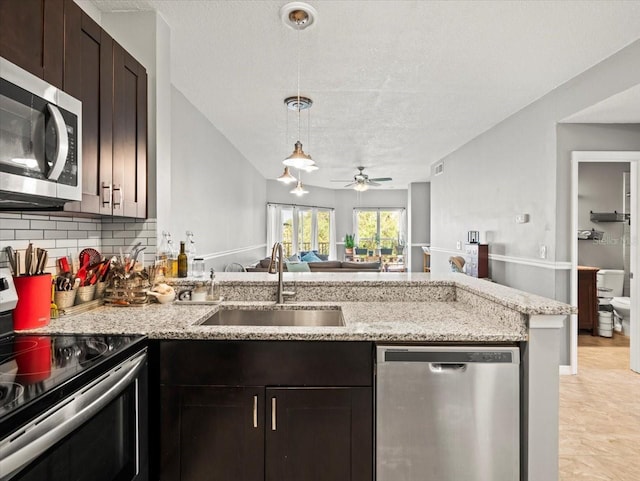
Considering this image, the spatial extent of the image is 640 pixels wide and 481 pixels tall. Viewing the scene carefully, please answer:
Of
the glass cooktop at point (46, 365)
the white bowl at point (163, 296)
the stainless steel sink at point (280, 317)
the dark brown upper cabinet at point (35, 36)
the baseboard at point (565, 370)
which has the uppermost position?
the dark brown upper cabinet at point (35, 36)

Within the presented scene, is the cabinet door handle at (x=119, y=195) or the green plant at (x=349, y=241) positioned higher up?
the cabinet door handle at (x=119, y=195)

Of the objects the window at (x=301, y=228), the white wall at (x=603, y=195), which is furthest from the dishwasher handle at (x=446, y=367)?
the window at (x=301, y=228)

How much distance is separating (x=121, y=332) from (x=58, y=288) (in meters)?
0.52

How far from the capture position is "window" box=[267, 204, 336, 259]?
8.49 metres

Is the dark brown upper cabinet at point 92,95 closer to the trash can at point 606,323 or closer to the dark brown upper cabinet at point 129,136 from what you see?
the dark brown upper cabinet at point 129,136

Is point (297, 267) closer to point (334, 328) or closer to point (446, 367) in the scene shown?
point (334, 328)

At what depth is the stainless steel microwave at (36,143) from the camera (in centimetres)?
115

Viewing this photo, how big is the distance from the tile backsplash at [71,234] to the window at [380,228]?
8.66m

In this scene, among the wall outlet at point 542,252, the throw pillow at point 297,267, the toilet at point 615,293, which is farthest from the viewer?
the throw pillow at point 297,267

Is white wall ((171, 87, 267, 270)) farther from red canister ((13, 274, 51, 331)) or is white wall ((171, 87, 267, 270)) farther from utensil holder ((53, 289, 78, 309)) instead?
red canister ((13, 274, 51, 331))

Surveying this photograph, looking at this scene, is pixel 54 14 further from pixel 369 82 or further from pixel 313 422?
pixel 369 82

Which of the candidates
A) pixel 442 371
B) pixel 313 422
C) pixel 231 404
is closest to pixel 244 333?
pixel 231 404

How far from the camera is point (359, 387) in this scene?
1.50m

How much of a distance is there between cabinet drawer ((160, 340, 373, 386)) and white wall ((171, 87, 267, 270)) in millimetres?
1167
